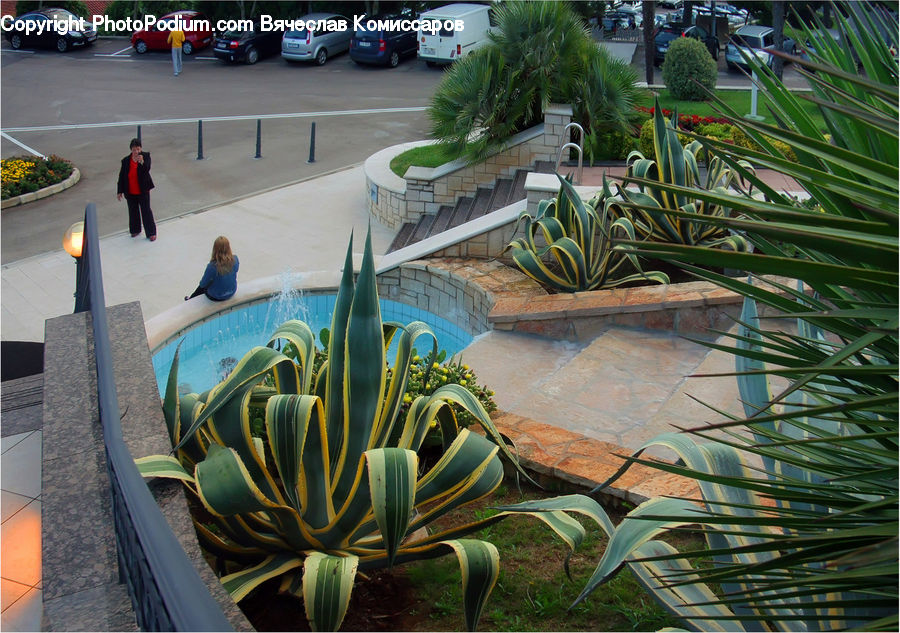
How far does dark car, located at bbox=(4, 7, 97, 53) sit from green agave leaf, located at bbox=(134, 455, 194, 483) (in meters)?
27.6

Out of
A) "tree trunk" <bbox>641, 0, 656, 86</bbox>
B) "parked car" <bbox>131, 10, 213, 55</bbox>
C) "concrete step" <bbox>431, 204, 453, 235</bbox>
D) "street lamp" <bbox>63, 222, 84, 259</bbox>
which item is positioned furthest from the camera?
"parked car" <bbox>131, 10, 213, 55</bbox>

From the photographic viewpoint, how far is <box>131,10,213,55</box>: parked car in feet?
88.2

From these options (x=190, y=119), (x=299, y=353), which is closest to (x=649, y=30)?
(x=190, y=119)

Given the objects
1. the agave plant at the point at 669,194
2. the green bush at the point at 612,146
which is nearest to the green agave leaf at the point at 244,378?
the agave plant at the point at 669,194

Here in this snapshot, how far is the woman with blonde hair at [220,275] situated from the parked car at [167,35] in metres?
20.7

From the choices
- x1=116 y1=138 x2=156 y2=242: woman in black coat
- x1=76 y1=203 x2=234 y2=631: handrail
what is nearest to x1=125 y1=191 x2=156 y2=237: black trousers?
x1=116 y1=138 x2=156 y2=242: woman in black coat

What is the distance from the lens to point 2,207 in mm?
13375

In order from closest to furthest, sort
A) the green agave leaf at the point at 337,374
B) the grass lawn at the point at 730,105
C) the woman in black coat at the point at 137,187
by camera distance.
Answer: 1. the green agave leaf at the point at 337,374
2. the woman in black coat at the point at 137,187
3. the grass lawn at the point at 730,105

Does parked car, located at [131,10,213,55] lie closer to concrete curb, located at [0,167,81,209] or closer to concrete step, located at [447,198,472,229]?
concrete curb, located at [0,167,81,209]

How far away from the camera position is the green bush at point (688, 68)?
52.6 feet

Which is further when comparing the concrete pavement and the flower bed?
the flower bed

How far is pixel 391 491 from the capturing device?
3025mm

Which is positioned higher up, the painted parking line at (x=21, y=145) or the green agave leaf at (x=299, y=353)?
the green agave leaf at (x=299, y=353)

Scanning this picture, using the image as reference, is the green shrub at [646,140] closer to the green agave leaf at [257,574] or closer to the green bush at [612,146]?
the green bush at [612,146]
